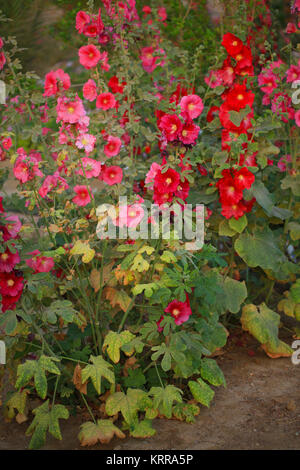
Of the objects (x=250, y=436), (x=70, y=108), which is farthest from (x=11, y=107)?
(x=250, y=436)

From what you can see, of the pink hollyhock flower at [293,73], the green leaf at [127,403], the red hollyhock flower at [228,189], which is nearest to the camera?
the green leaf at [127,403]

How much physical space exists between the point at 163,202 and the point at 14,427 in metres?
1.07

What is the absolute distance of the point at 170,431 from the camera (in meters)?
2.26

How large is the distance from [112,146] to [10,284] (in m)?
0.69

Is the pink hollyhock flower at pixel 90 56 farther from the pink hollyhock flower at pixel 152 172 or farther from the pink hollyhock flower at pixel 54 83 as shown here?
the pink hollyhock flower at pixel 152 172

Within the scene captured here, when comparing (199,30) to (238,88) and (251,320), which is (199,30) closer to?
(238,88)

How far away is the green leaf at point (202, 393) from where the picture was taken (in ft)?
7.57

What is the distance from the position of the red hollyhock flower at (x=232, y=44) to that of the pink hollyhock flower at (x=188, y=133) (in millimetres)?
518

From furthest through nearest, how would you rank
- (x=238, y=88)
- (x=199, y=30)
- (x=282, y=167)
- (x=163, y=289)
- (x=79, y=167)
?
(x=199, y=30), (x=282, y=167), (x=238, y=88), (x=79, y=167), (x=163, y=289)

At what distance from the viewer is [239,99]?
2.54 m

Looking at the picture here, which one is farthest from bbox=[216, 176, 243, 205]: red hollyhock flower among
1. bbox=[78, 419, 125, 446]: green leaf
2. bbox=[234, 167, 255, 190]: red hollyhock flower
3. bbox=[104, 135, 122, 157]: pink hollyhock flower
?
bbox=[78, 419, 125, 446]: green leaf

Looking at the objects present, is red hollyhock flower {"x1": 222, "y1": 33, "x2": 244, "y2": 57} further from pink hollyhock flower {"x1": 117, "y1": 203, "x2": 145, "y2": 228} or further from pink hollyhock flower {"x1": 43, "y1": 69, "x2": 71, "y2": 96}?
pink hollyhock flower {"x1": 117, "y1": 203, "x2": 145, "y2": 228}

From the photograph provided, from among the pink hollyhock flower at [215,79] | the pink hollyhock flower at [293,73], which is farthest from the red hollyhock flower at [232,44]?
the pink hollyhock flower at [293,73]

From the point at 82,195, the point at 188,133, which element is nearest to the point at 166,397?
the point at 82,195
